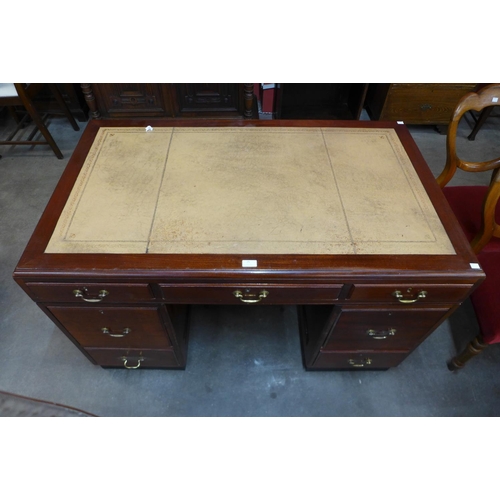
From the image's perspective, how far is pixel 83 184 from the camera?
1068 mm

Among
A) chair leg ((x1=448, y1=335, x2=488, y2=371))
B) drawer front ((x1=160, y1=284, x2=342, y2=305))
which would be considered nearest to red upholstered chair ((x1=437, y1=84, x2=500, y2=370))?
chair leg ((x1=448, y1=335, x2=488, y2=371))

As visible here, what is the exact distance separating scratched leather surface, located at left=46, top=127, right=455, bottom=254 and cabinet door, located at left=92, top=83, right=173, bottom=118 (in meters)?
1.15

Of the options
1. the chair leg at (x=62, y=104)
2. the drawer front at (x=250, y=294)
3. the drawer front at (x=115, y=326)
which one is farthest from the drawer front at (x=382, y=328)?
the chair leg at (x=62, y=104)

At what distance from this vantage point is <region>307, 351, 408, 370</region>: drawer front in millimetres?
1252

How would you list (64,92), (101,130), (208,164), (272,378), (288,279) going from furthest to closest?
(64,92)
(272,378)
(101,130)
(208,164)
(288,279)

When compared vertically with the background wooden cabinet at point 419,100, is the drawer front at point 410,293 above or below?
above

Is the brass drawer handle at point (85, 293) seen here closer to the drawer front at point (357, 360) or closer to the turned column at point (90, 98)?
the drawer front at point (357, 360)

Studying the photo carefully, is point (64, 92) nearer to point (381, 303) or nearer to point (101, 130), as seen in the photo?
point (101, 130)

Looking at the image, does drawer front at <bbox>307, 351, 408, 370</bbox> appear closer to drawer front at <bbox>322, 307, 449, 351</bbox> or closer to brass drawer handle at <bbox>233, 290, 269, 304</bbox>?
drawer front at <bbox>322, 307, 449, 351</bbox>

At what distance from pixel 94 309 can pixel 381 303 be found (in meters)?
0.87

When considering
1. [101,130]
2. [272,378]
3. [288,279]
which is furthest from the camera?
[272,378]

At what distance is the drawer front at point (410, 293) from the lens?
0.91m

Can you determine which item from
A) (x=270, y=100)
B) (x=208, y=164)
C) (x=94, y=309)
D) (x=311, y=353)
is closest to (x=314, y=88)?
(x=270, y=100)

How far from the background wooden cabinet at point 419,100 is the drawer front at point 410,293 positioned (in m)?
1.86
